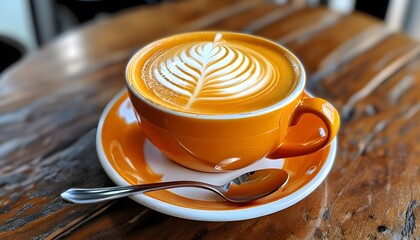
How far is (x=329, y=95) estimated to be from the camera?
0.73 metres

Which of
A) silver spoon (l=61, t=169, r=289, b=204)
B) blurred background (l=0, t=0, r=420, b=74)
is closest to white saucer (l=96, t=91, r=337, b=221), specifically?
silver spoon (l=61, t=169, r=289, b=204)

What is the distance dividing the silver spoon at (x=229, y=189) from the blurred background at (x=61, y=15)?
1.04 metres

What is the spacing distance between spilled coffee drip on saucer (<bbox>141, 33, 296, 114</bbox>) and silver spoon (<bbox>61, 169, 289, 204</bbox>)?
89 mm

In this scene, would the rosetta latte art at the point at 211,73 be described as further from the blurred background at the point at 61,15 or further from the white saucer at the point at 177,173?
the blurred background at the point at 61,15

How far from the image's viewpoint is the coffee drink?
1.60 ft

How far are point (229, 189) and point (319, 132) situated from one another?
0.15 metres

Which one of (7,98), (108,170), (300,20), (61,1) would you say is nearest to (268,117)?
(108,170)

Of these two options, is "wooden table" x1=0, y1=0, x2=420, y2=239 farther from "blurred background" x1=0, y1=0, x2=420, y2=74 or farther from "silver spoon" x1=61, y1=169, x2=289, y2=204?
"blurred background" x1=0, y1=0, x2=420, y2=74

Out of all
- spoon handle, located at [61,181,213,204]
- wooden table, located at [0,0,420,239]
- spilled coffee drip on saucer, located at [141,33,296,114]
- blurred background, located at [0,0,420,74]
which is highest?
spilled coffee drip on saucer, located at [141,33,296,114]

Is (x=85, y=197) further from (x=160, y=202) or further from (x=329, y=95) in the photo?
(x=329, y=95)

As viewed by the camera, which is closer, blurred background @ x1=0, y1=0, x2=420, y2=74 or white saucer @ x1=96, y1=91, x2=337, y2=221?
white saucer @ x1=96, y1=91, x2=337, y2=221

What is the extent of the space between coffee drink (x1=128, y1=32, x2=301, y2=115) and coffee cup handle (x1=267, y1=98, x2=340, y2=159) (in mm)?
29

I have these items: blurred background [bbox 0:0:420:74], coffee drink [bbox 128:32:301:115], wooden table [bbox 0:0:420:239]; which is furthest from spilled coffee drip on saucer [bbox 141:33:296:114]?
blurred background [bbox 0:0:420:74]

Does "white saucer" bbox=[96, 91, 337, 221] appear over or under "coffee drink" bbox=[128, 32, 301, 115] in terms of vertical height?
under
